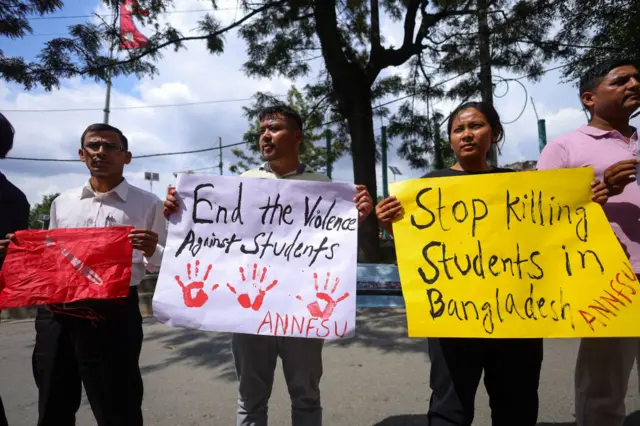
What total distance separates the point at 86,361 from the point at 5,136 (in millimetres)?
1119

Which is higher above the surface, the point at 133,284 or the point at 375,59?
the point at 375,59

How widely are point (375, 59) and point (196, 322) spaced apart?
6.44 metres

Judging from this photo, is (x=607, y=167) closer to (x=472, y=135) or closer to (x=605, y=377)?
(x=472, y=135)

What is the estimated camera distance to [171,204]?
5.96 feet

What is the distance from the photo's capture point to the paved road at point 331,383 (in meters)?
2.57

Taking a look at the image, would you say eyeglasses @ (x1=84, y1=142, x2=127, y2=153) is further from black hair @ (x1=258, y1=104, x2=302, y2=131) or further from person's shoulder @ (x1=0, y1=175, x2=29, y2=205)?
black hair @ (x1=258, y1=104, x2=302, y2=131)

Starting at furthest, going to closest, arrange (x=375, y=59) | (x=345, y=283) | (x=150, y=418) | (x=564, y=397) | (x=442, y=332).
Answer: (x=375, y=59)
(x=564, y=397)
(x=150, y=418)
(x=345, y=283)
(x=442, y=332)

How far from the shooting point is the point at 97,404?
176 cm

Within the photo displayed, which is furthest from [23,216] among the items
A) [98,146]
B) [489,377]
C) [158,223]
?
[489,377]

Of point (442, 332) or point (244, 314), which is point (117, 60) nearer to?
point (244, 314)

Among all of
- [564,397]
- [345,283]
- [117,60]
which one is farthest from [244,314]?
[117,60]

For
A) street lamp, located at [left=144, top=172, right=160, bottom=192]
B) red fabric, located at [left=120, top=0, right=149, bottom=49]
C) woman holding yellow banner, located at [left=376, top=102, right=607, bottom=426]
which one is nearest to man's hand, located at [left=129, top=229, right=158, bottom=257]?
woman holding yellow banner, located at [left=376, top=102, right=607, bottom=426]

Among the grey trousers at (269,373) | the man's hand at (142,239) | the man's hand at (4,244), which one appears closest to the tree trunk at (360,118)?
the grey trousers at (269,373)

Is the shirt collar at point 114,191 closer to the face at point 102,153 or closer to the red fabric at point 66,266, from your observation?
the face at point 102,153
